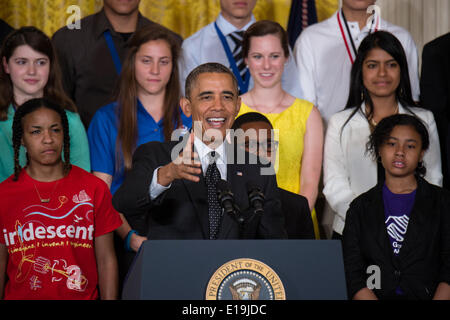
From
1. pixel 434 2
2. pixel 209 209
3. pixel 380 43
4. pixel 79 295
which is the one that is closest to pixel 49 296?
pixel 79 295

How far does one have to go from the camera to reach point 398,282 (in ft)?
10.1

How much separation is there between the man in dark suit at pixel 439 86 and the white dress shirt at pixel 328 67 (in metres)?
0.19

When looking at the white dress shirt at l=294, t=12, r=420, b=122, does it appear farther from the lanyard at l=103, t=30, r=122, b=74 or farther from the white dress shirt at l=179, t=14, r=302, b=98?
the lanyard at l=103, t=30, r=122, b=74

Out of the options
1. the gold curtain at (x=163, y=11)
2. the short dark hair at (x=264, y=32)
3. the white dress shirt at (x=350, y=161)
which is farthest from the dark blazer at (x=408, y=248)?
the gold curtain at (x=163, y=11)

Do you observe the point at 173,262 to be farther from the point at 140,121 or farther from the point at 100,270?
the point at 140,121

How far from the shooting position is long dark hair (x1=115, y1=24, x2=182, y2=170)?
3.59 metres

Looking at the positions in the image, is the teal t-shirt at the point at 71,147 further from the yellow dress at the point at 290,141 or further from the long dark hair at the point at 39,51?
the yellow dress at the point at 290,141

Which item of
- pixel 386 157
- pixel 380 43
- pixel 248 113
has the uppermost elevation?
pixel 380 43

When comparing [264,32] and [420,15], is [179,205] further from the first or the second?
[420,15]

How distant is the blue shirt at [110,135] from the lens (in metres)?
3.56

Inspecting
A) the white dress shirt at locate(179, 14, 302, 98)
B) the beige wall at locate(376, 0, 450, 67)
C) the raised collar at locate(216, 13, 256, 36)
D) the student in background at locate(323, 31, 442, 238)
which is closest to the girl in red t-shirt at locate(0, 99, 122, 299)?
the white dress shirt at locate(179, 14, 302, 98)

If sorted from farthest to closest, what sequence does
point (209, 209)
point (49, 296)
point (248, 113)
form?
point (248, 113) < point (49, 296) < point (209, 209)
